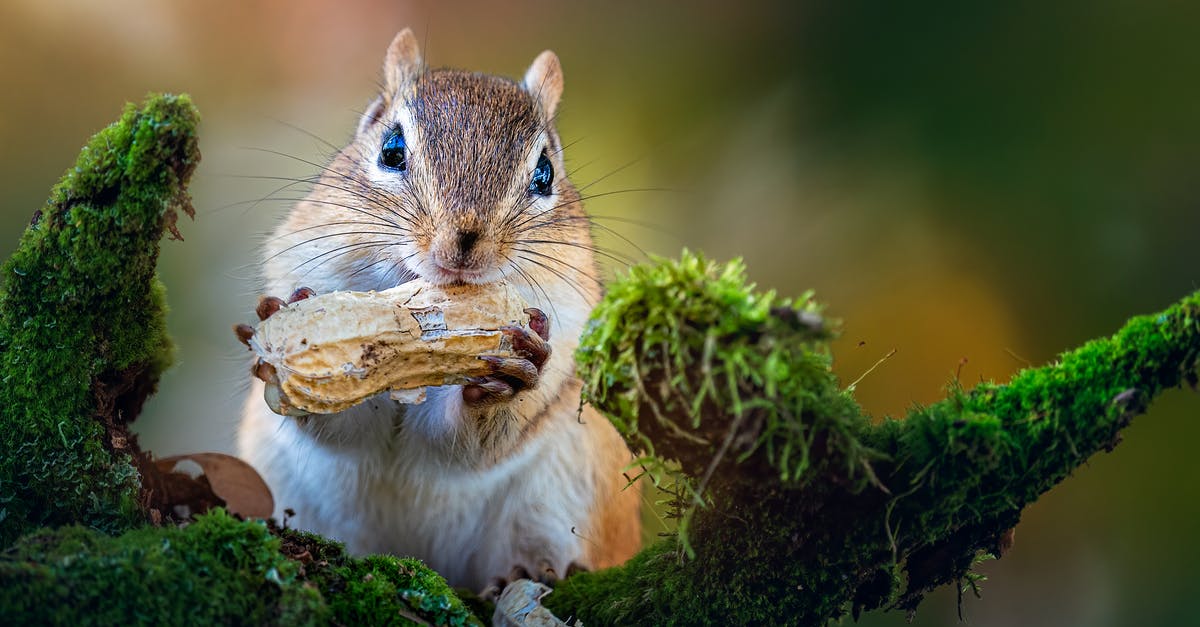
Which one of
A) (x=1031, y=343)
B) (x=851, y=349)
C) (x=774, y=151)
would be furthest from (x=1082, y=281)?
(x=774, y=151)

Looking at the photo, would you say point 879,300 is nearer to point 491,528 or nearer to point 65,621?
point 491,528

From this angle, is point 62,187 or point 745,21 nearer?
point 62,187

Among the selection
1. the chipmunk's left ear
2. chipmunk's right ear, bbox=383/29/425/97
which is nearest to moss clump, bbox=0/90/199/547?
chipmunk's right ear, bbox=383/29/425/97

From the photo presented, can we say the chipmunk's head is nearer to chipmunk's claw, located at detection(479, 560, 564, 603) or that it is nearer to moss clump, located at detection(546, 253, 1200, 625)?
moss clump, located at detection(546, 253, 1200, 625)

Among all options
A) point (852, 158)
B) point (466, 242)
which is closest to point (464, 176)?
point (466, 242)

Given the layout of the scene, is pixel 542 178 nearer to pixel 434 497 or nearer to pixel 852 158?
pixel 434 497

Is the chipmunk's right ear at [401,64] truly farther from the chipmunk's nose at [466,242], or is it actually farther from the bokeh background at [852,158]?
the chipmunk's nose at [466,242]
